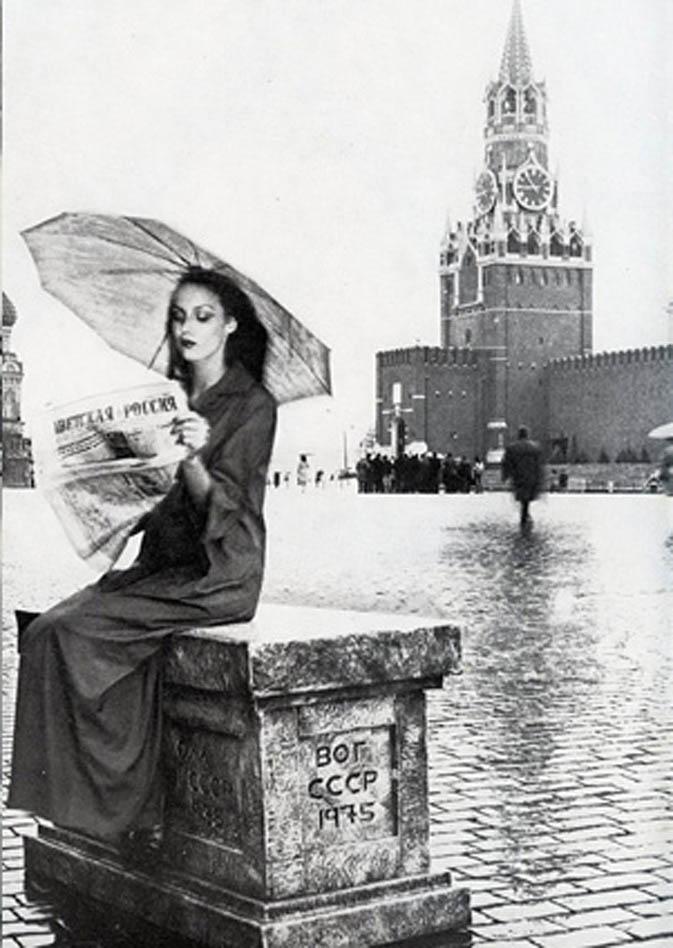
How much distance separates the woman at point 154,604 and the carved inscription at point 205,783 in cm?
6

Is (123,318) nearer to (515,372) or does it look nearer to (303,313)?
(303,313)

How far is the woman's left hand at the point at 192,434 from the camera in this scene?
178 inches

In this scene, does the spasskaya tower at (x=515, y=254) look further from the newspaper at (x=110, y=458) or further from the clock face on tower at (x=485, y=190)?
the newspaper at (x=110, y=458)

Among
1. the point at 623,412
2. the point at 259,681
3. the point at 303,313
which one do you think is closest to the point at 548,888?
the point at 259,681

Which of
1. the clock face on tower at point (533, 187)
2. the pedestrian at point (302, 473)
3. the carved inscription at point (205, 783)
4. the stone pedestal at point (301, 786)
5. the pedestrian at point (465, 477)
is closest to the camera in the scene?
the stone pedestal at point (301, 786)

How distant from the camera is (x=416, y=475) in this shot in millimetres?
5699

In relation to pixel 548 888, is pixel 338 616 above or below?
above

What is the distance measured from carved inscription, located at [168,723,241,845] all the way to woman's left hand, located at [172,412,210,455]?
0.68 metres

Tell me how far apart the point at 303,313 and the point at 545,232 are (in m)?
1.07

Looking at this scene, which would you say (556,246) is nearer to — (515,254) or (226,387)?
(515,254)

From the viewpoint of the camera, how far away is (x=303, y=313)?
4797mm

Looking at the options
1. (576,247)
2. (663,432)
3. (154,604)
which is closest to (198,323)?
(154,604)

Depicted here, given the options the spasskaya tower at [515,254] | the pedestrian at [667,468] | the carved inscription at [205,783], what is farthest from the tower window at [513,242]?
the carved inscription at [205,783]

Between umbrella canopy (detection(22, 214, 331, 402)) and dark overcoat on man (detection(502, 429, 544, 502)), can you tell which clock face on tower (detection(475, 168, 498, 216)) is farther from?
umbrella canopy (detection(22, 214, 331, 402))
